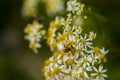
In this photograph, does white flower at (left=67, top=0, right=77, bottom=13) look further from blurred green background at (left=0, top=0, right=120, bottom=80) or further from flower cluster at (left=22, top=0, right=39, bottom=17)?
blurred green background at (left=0, top=0, right=120, bottom=80)

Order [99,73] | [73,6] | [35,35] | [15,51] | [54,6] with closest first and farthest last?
[99,73], [73,6], [35,35], [54,6], [15,51]

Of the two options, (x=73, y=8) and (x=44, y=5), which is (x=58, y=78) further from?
(x=44, y=5)

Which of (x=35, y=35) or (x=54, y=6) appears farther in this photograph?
(x=54, y=6)

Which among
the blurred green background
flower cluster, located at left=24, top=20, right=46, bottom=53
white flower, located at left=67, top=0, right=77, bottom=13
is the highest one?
the blurred green background

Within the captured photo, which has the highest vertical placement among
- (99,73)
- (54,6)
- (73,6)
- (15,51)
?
(15,51)

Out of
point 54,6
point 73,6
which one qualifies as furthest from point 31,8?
point 73,6

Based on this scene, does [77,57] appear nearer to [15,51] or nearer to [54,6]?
[54,6]

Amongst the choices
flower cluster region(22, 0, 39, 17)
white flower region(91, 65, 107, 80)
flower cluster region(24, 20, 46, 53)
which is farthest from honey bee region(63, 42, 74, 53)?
flower cluster region(22, 0, 39, 17)

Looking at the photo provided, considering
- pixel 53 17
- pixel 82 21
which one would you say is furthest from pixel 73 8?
pixel 53 17

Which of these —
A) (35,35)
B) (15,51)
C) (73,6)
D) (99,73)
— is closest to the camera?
(99,73)

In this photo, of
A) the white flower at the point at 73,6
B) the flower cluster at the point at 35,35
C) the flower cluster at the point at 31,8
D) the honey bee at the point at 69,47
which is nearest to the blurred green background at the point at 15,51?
the flower cluster at the point at 31,8

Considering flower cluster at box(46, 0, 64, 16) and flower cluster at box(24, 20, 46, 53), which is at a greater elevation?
flower cluster at box(46, 0, 64, 16)

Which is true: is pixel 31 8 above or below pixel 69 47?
above

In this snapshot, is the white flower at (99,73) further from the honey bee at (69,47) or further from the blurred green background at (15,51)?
the blurred green background at (15,51)
